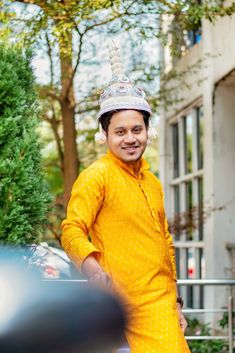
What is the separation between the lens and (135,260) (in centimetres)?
237

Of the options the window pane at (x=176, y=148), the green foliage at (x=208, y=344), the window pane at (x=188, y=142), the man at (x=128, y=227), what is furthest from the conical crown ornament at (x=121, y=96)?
the window pane at (x=176, y=148)

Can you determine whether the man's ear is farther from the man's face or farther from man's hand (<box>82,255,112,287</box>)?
man's hand (<box>82,255,112,287</box>)

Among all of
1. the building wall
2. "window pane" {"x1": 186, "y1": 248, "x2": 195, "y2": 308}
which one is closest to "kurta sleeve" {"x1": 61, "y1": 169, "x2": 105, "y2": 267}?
the building wall

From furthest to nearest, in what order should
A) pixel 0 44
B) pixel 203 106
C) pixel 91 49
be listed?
pixel 203 106, pixel 91 49, pixel 0 44

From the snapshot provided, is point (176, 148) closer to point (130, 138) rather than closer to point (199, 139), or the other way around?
point (199, 139)

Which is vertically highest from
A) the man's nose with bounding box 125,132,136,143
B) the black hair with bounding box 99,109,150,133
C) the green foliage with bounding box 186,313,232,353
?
the black hair with bounding box 99,109,150,133

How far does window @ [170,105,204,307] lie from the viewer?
10.3 meters

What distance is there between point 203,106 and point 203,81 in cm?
34

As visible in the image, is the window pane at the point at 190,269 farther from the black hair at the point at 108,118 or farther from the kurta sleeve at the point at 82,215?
the kurta sleeve at the point at 82,215

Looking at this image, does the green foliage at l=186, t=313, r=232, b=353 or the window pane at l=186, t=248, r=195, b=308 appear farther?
the window pane at l=186, t=248, r=195, b=308

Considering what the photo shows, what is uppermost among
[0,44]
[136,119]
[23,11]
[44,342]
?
[23,11]

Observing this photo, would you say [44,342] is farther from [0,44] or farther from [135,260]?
[0,44]

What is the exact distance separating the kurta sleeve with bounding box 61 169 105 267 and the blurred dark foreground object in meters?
1.72

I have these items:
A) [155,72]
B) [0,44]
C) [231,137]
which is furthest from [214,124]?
[0,44]
